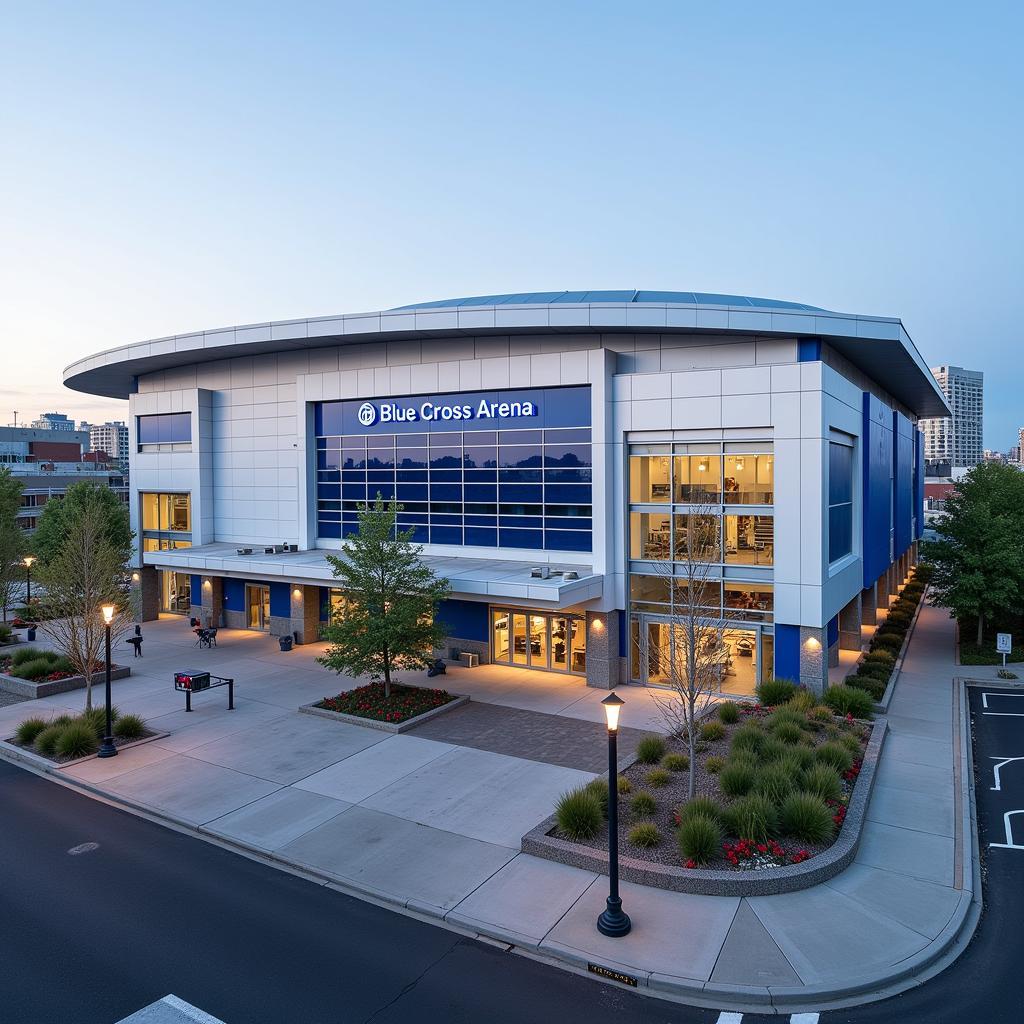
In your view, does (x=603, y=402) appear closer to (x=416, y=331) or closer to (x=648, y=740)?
(x=416, y=331)

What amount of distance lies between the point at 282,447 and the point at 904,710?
25.0 metres

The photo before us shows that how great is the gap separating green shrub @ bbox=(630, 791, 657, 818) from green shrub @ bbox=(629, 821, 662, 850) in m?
0.83

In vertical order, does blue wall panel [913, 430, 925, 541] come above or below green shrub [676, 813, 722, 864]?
above

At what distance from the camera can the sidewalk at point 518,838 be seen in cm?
912

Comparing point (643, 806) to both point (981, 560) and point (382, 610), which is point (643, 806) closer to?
point (382, 610)

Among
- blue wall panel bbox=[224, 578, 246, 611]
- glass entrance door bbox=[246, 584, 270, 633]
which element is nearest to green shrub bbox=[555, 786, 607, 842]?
glass entrance door bbox=[246, 584, 270, 633]

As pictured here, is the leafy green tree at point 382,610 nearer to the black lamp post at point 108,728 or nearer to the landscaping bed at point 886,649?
the black lamp post at point 108,728

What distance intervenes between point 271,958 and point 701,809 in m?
6.93

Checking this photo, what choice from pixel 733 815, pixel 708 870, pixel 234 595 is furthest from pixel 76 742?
pixel 234 595

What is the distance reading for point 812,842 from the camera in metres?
11.7

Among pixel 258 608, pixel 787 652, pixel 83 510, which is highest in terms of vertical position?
pixel 83 510

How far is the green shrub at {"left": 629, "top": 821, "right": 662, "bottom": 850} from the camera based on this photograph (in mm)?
11562

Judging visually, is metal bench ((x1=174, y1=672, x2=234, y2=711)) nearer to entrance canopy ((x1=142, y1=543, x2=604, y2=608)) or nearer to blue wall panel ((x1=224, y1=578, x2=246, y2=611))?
entrance canopy ((x1=142, y1=543, x2=604, y2=608))

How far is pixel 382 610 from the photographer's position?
2034 cm
